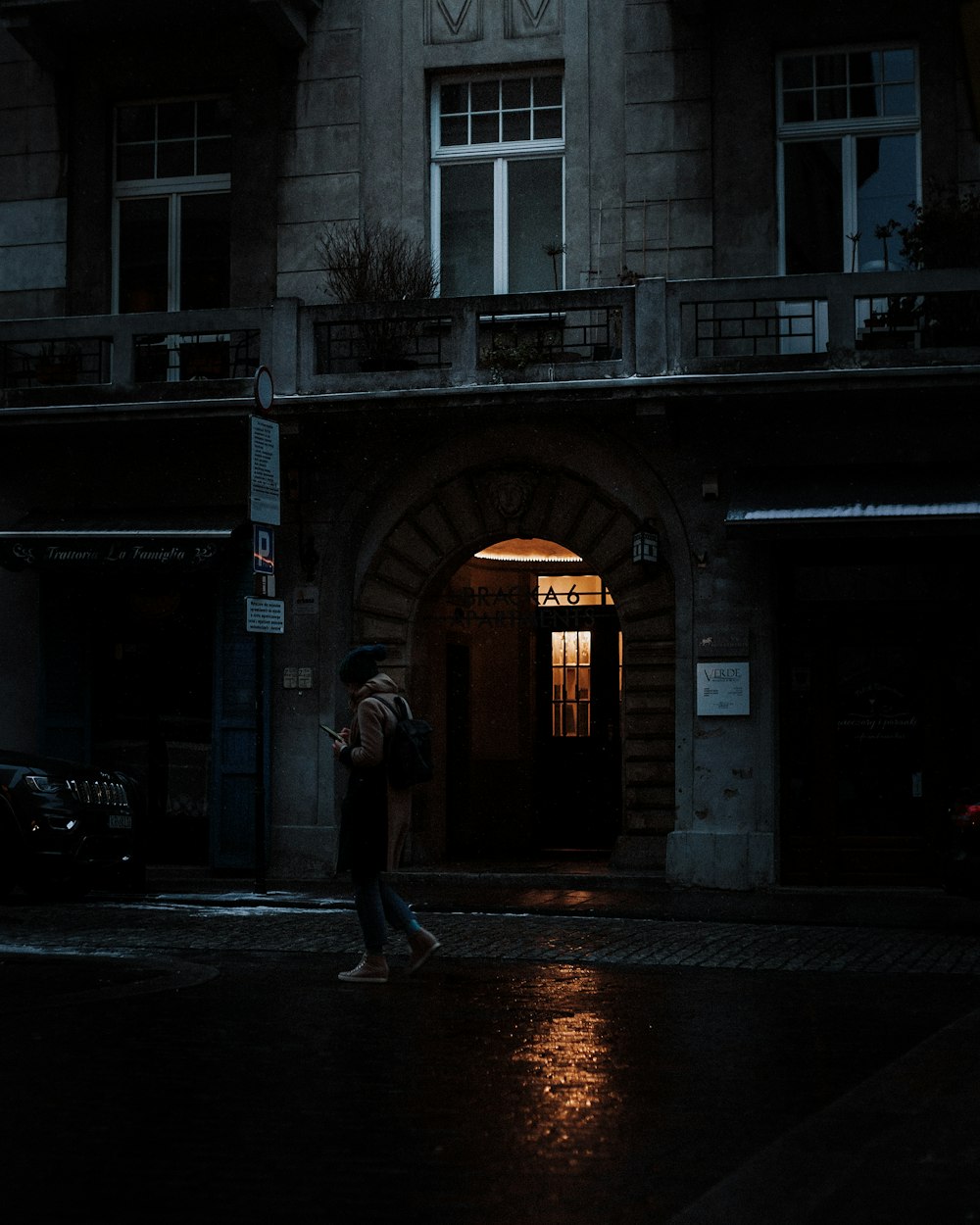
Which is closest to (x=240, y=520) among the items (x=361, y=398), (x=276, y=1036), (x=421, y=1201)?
(x=361, y=398)

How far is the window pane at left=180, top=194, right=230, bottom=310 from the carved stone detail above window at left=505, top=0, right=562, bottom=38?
3.35 meters

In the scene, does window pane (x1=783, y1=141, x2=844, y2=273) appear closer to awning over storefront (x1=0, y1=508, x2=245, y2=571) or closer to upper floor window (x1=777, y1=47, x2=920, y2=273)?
upper floor window (x1=777, y1=47, x2=920, y2=273)

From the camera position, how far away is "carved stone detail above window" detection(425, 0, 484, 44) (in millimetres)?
17078

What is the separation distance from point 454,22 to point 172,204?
344 cm

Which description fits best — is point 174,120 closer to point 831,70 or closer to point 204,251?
point 204,251

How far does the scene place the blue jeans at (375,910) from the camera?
9.20 metres

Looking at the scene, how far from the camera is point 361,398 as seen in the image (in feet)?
51.7

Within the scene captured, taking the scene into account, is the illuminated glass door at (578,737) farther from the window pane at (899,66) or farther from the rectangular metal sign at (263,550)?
the window pane at (899,66)

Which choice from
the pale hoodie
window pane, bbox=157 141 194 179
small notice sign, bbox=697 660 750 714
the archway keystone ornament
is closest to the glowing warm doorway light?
the archway keystone ornament

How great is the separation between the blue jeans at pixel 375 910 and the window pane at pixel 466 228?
9.13m

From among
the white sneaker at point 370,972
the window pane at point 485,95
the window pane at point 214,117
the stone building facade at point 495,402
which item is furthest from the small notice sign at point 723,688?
the window pane at point 214,117

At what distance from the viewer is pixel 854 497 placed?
49.3 ft

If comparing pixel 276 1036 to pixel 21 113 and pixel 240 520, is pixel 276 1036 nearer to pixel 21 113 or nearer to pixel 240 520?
pixel 240 520

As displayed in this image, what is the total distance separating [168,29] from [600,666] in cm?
793
